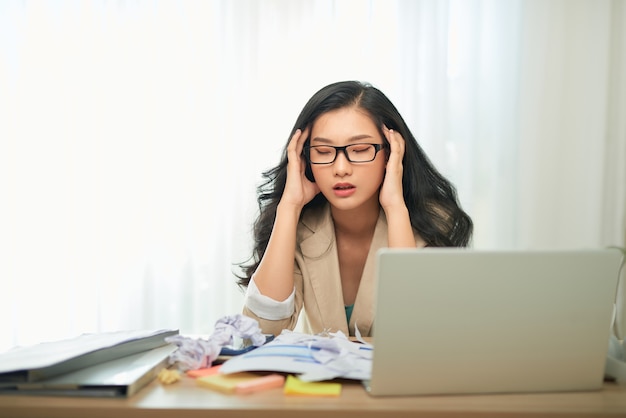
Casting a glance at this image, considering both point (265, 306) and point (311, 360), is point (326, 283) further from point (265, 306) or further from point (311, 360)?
point (311, 360)

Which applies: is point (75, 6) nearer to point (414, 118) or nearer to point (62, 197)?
point (62, 197)

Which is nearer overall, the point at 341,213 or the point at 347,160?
the point at 347,160

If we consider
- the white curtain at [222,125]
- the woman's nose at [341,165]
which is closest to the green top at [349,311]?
the woman's nose at [341,165]

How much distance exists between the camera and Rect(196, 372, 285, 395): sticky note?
2.67ft

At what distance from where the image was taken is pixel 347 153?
171 centimetres

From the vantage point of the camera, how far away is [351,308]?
190 cm

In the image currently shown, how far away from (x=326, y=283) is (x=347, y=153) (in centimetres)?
39

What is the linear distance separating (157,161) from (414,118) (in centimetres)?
130

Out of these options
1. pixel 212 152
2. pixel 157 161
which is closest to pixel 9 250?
pixel 157 161

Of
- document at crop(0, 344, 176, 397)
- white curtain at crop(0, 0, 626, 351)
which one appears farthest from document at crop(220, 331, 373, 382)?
white curtain at crop(0, 0, 626, 351)

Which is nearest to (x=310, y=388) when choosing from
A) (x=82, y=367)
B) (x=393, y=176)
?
(x=82, y=367)

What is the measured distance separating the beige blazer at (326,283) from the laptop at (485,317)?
0.93 metres

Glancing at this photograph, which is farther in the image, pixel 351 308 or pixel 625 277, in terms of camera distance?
pixel 625 277

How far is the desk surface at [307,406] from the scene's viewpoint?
0.74m
